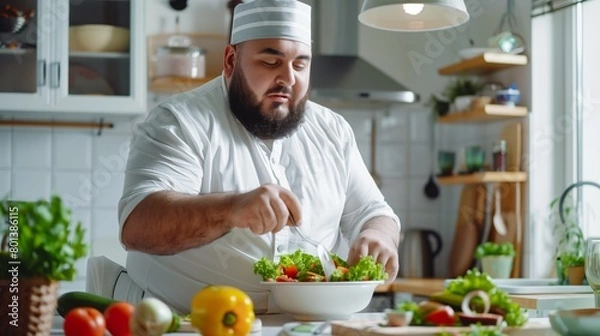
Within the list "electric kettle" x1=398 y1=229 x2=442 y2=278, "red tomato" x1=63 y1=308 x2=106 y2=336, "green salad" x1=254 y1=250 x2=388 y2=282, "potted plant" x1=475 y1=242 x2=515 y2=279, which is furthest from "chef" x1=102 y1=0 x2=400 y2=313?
"electric kettle" x1=398 y1=229 x2=442 y2=278

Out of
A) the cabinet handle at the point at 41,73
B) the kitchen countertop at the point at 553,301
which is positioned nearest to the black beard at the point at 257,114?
the kitchen countertop at the point at 553,301

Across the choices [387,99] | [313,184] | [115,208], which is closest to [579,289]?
[313,184]

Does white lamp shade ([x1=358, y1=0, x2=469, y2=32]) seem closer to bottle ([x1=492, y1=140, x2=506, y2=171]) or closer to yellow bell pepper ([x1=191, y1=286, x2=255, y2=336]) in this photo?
yellow bell pepper ([x1=191, y1=286, x2=255, y2=336])

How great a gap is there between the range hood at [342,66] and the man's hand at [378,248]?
1714 millimetres

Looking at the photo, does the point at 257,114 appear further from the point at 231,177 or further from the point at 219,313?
the point at 219,313

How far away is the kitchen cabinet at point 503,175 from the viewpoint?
12.1ft

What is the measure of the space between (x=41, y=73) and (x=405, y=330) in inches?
102

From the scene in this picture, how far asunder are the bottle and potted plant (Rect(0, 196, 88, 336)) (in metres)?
2.72

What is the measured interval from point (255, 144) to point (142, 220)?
45cm

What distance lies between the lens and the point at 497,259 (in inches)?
138

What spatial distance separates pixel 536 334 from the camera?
1.58 metres

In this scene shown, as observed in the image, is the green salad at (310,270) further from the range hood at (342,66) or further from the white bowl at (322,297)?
the range hood at (342,66)

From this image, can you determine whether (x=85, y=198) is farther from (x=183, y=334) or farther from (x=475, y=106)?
(x=183, y=334)

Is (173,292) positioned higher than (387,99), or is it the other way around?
(387,99)
